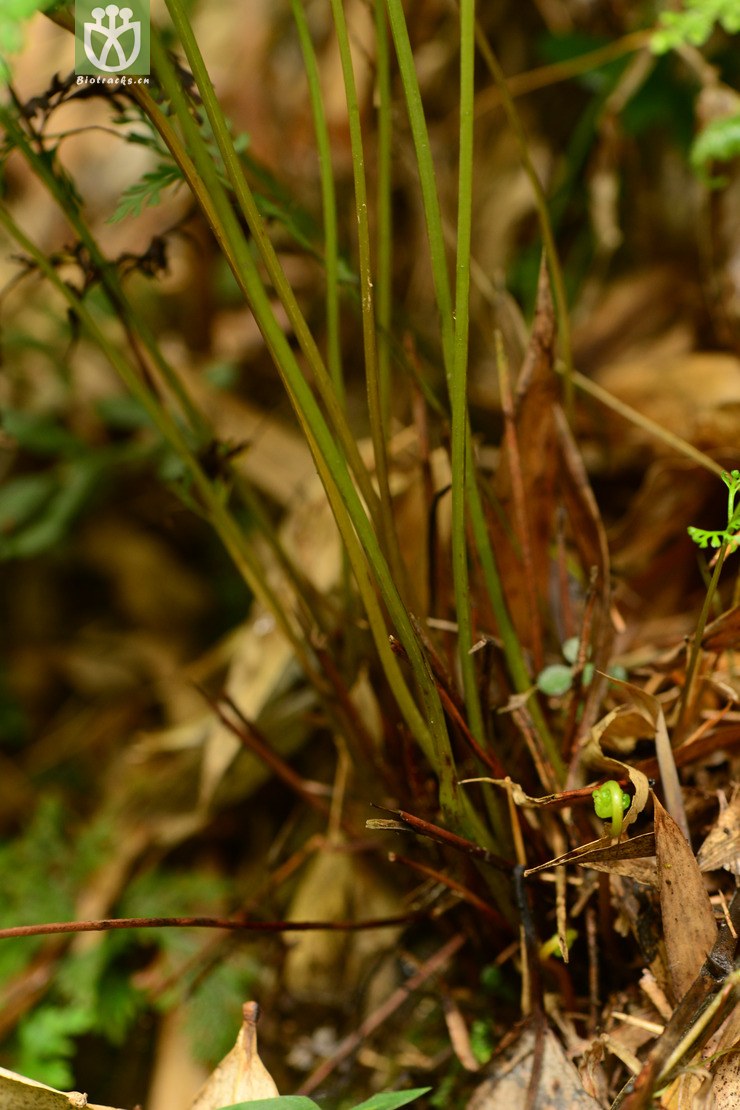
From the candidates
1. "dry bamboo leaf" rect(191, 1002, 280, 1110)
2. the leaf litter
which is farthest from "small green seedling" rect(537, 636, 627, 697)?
"dry bamboo leaf" rect(191, 1002, 280, 1110)

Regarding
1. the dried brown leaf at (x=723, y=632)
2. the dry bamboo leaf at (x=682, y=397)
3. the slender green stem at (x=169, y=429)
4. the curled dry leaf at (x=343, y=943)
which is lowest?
the curled dry leaf at (x=343, y=943)

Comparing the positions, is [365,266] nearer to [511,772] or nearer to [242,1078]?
[511,772]

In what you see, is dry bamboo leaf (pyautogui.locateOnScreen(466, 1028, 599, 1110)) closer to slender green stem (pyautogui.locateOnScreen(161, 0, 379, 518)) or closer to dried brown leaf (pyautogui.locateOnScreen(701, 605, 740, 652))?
dried brown leaf (pyautogui.locateOnScreen(701, 605, 740, 652))

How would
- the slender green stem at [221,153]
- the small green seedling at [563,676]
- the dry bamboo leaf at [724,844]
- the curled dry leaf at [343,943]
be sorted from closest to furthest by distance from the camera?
the slender green stem at [221,153]
the dry bamboo leaf at [724,844]
the small green seedling at [563,676]
the curled dry leaf at [343,943]

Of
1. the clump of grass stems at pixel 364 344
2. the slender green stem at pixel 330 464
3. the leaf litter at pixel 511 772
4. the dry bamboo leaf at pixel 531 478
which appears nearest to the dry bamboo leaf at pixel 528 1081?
the leaf litter at pixel 511 772

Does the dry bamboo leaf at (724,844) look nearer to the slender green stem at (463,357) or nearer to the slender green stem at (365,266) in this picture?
the slender green stem at (463,357)

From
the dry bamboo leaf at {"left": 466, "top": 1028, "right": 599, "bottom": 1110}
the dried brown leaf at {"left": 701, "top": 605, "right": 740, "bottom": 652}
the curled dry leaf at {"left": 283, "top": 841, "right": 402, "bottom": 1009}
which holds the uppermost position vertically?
the dried brown leaf at {"left": 701, "top": 605, "right": 740, "bottom": 652}

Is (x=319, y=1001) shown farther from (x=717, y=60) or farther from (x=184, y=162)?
(x=717, y=60)
